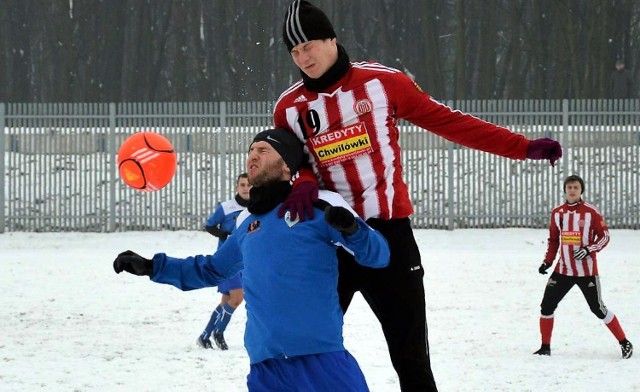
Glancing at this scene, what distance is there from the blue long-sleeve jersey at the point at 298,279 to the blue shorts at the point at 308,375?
37 mm

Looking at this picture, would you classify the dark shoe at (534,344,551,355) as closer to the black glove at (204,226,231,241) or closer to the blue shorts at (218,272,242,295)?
the blue shorts at (218,272,242,295)

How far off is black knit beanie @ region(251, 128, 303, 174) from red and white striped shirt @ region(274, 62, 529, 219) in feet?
0.43

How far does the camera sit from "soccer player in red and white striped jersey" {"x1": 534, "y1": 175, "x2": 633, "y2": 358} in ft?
32.7

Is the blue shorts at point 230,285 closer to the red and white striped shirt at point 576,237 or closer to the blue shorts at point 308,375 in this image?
the red and white striped shirt at point 576,237

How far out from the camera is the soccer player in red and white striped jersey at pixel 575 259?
9969mm

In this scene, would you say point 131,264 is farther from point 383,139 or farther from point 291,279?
point 383,139

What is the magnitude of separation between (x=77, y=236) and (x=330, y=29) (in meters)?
16.1

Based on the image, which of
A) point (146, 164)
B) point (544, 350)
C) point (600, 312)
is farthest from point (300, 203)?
point (146, 164)

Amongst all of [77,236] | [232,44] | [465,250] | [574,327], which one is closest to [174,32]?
[232,44]

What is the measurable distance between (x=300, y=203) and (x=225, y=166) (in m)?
15.7

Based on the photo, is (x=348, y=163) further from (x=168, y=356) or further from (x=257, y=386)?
(x=168, y=356)

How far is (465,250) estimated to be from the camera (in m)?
18.4

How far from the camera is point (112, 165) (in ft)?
66.5

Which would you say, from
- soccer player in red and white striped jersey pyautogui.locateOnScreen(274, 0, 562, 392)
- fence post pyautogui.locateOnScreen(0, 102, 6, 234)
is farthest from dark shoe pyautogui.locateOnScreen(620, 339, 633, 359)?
fence post pyautogui.locateOnScreen(0, 102, 6, 234)
